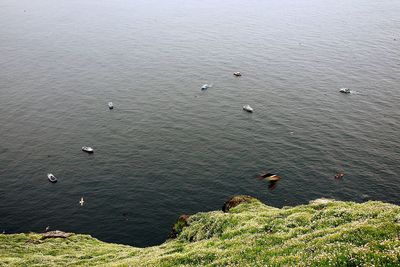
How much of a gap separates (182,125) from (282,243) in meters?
74.7

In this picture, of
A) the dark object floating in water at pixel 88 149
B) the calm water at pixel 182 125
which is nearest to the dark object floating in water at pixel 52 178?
the calm water at pixel 182 125

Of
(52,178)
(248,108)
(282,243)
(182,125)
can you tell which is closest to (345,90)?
(248,108)

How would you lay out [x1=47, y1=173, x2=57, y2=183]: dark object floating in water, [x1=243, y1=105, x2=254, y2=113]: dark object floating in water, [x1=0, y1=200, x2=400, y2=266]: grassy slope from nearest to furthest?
[x1=0, y1=200, x2=400, y2=266]: grassy slope
[x1=47, y1=173, x2=57, y2=183]: dark object floating in water
[x1=243, y1=105, x2=254, y2=113]: dark object floating in water

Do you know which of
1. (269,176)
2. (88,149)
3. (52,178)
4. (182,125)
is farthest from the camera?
(182,125)

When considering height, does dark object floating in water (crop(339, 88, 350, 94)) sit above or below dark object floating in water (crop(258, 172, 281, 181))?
above

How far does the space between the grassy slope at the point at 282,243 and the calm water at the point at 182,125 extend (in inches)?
952

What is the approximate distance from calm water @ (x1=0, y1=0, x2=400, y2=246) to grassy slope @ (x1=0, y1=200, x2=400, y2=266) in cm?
2418

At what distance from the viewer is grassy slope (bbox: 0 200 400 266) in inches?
649

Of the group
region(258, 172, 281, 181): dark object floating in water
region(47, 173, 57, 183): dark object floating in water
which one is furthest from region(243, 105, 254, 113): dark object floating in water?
region(47, 173, 57, 183): dark object floating in water

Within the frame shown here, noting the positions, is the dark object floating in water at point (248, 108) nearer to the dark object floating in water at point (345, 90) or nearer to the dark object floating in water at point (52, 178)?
the dark object floating in water at point (345, 90)

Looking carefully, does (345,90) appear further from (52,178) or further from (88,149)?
(52,178)

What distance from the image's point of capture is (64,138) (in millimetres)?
92000

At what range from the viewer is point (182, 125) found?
96125 millimetres

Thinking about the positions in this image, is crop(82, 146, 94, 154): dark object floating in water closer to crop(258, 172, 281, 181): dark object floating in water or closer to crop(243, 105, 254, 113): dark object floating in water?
crop(258, 172, 281, 181): dark object floating in water
